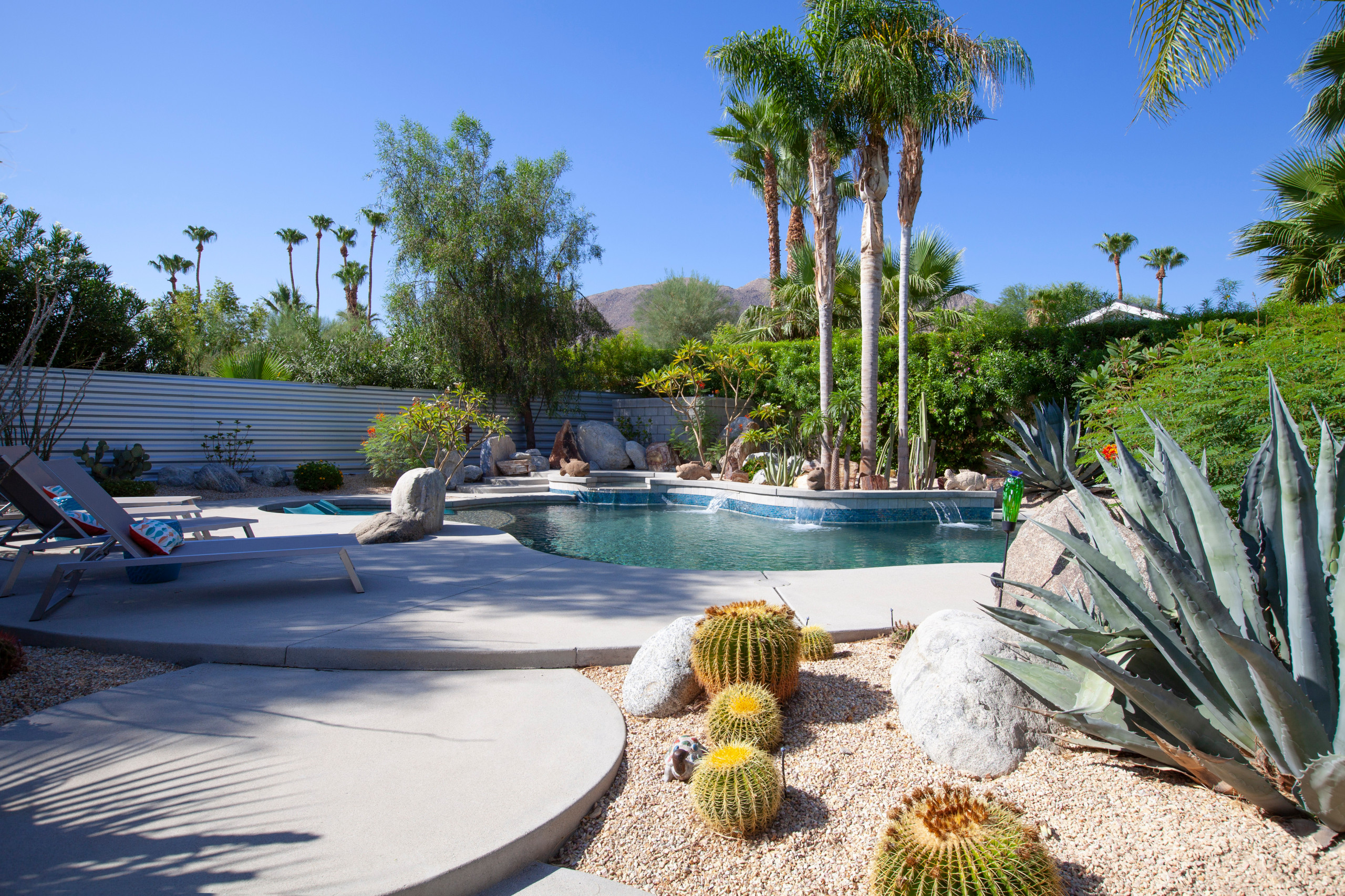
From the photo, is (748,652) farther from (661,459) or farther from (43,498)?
(661,459)

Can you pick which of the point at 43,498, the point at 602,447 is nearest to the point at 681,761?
the point at 43,498

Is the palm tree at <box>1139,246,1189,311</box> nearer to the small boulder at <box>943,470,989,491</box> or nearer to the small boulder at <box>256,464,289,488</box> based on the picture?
the small boulder at <box>943,470,989,491</box>

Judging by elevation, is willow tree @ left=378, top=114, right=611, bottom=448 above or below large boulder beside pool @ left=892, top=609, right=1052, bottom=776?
above

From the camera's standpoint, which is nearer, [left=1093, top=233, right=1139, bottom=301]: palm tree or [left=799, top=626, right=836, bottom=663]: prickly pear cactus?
[left=799, top=626, right=836, bottom=663]: prickly pear cactus

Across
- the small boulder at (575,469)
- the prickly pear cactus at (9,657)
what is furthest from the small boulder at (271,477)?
the prickly pear cactus at (9,657)

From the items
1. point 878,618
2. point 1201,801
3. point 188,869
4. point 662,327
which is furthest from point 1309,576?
point 662,327

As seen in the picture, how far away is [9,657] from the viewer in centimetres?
323

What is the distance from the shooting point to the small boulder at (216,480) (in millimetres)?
11828

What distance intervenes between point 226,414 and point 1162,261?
4687cm

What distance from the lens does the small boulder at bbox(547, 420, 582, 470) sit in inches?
629

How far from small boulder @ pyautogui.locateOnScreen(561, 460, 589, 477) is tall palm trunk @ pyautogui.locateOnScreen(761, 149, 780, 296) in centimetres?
1034

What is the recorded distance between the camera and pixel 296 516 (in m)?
8.98

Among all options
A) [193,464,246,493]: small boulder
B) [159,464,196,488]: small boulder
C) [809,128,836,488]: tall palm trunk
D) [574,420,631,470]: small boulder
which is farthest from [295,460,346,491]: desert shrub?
[809,128,836,488]: tall palm trunk

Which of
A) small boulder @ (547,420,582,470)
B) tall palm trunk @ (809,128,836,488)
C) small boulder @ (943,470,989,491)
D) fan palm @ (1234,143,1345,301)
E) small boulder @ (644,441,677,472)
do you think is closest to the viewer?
fan palm @ (1234,143,1345,301)
